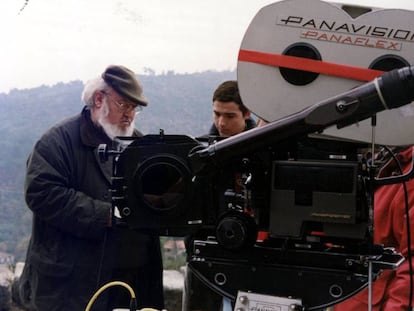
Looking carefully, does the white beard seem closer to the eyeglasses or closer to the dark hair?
the eyeglasses

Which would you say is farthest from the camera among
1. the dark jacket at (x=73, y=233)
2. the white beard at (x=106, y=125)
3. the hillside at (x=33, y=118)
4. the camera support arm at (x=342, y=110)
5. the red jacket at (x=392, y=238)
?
the hillside at (x=33, y=118)

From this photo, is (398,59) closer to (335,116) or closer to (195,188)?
(335,116)

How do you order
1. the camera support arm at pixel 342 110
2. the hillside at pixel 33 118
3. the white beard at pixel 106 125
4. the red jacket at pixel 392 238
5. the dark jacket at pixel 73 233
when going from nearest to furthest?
the camera support arm at pixel 342 110 < the red jacket at pixel 392 238 < the dark jacket at pixel 73 233 < the white beard at pixel 106 125 < the hillside at pixel 33 118

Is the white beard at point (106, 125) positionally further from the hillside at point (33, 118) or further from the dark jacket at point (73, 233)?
the hillside at point (33, 118)

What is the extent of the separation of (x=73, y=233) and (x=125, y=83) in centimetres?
61

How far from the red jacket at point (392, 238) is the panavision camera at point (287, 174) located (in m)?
0.37

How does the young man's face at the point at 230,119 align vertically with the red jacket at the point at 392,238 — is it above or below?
above

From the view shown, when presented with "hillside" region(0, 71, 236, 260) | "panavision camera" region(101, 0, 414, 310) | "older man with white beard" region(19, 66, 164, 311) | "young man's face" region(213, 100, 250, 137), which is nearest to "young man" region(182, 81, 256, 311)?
"young man's face" region(213, 100, 250, 137)

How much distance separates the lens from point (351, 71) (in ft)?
3.52

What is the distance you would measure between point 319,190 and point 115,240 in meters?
1.23

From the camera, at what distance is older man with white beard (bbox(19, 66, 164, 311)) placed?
2.05m

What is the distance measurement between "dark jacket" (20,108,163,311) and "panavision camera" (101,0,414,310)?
0.95m

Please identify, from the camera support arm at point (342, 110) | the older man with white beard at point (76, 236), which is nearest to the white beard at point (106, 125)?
the older man with white beard at point (76, 236)

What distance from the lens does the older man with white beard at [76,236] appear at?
205 centimetres
